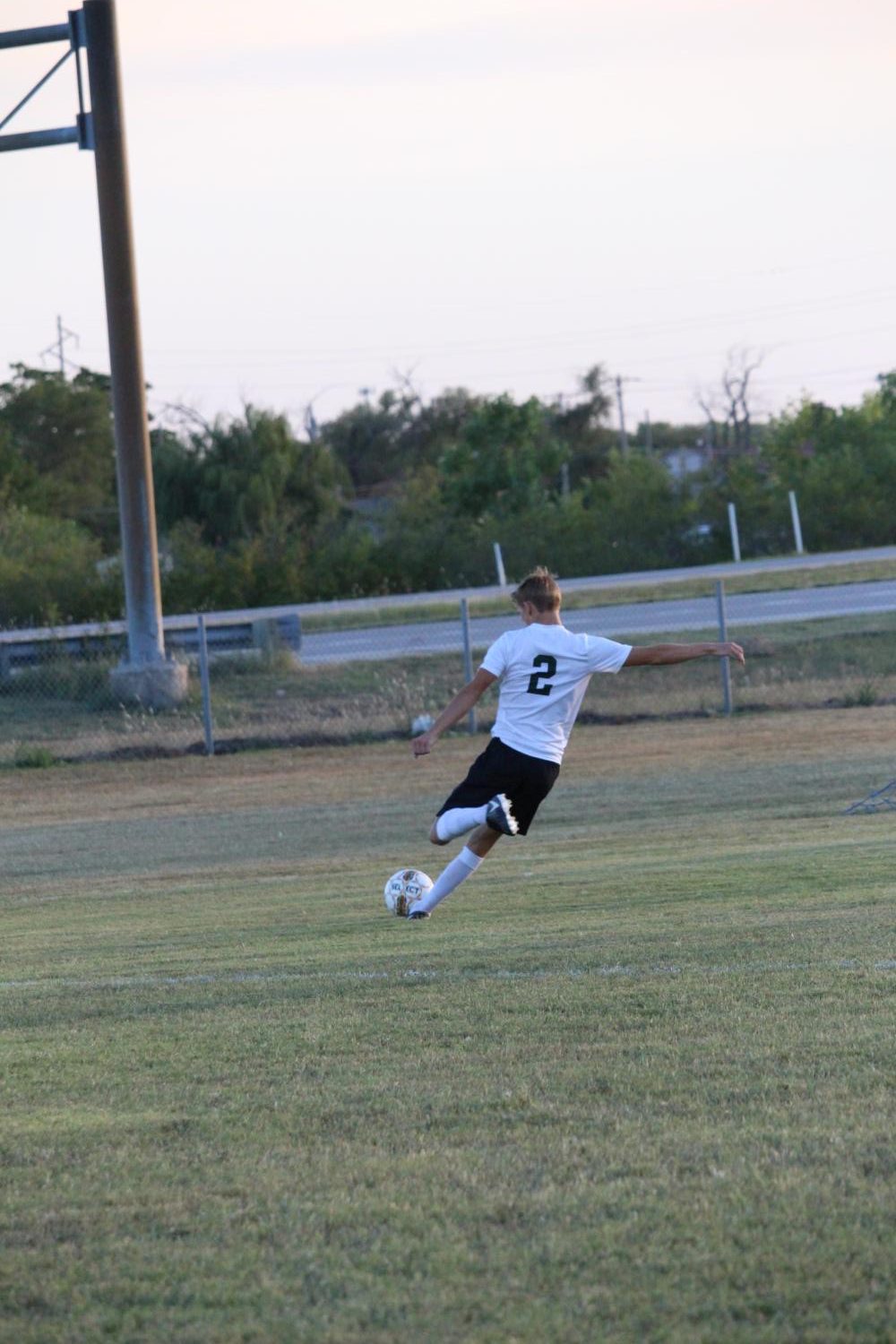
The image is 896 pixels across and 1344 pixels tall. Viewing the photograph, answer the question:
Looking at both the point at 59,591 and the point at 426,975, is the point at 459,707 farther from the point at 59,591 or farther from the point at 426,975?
the point at 59,591

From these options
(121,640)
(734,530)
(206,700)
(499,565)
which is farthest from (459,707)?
(734,530)

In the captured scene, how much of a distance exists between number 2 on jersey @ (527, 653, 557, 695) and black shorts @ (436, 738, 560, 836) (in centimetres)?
36

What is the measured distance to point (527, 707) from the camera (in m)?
9.59

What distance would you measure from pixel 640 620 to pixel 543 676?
70.2ft

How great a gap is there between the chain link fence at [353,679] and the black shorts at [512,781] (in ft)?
46.6

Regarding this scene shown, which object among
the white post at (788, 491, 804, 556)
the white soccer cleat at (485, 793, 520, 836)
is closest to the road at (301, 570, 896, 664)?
the white post at (788, 491, 804, 556)

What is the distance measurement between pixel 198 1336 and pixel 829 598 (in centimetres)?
2977

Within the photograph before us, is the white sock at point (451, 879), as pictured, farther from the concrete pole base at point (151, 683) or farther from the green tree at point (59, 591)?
the green tree at point (59, 591)

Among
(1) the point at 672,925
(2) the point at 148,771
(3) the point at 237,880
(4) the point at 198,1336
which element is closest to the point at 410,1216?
(4) the point at 198,1336

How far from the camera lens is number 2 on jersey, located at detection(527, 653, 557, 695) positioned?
31.1 feet

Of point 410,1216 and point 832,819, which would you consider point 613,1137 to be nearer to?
point 410,1216

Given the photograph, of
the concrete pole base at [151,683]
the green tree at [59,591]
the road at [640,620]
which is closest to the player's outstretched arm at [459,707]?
the concrete pole base at [151,683]

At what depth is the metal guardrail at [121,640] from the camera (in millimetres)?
26562

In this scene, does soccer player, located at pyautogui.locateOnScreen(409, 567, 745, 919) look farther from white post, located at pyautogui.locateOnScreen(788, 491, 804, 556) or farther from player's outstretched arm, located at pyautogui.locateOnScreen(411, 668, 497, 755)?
white post, located at pyautogui.locateOnScreen(788, 491, 804, 556)
